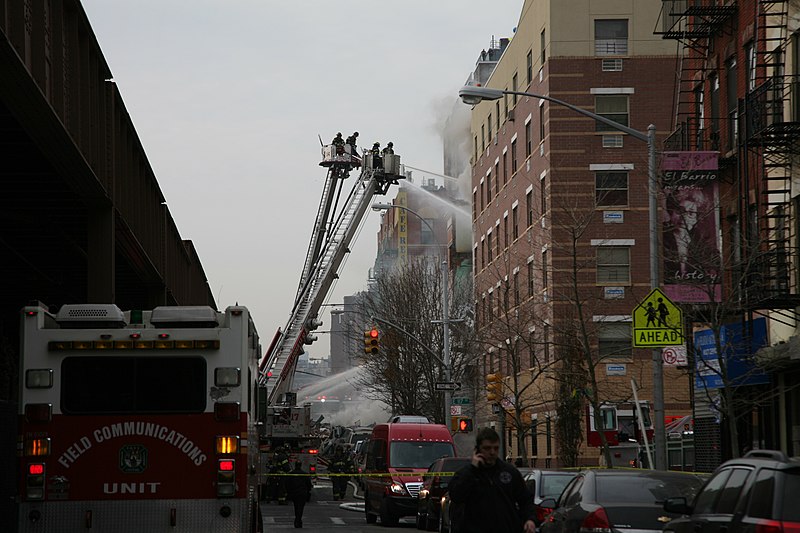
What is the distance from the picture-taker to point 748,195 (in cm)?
2716

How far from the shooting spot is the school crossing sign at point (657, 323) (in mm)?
22109

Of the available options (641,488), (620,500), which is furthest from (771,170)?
(620,500)

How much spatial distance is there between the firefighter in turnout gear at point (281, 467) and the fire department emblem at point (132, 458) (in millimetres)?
20797

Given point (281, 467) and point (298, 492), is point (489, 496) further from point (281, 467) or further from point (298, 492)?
point (281, 467)

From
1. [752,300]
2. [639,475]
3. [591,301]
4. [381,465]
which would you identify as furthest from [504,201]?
[639,475]

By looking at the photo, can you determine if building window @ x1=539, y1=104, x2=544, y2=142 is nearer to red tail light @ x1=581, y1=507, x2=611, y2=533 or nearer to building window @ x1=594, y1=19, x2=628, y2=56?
building window @ x1=594, y1=19, x2=628, y2=56

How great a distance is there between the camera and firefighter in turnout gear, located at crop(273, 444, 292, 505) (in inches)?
1394

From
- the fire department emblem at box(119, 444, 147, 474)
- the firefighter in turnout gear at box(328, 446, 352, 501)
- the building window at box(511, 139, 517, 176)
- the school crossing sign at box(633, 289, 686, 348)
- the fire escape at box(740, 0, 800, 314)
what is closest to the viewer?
the fire department emblem at box(119, 444, 147, 474)

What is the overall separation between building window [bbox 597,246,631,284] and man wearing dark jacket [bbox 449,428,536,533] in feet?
134

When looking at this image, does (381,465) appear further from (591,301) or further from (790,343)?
(591,301)

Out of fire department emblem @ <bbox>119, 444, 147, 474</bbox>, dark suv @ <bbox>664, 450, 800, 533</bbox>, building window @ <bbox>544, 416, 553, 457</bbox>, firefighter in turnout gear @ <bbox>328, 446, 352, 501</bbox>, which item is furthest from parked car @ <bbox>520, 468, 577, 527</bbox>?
building window @ <bbox>544, 416, 553, 457</bbox>

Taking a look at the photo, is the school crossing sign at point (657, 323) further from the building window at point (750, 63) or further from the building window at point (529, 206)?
the building window at point (529, 206)

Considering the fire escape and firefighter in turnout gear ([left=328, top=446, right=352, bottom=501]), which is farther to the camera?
firefighter in turnout gear ([left=328, top=446, right=352, bottom=501])

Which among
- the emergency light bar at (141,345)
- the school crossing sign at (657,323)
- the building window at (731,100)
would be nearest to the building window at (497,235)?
the building window at (731,100)
